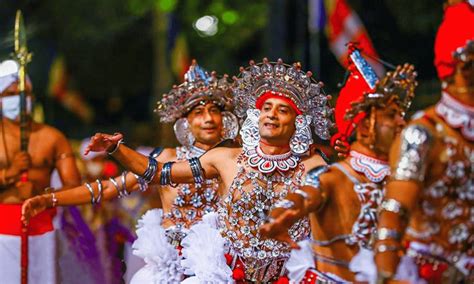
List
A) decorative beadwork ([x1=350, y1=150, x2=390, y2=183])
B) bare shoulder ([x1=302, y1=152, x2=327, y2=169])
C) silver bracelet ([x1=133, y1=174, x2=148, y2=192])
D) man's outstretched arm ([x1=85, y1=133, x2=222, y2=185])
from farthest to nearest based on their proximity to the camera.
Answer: silver bracelet ([x1=133, y1=174, x2=148, y2=192]), man's outstretched arm ([x1=85, y1=133, x2=222, y2=185]), bare shoulder ([x1=302, y1=152, x2=327, y2=169]), decorative beadwork ([x1=350, y1=150, x2=390, y2=183])

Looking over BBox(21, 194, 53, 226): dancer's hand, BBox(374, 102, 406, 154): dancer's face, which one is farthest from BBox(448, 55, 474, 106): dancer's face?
BBox(21, 194, 53, 226): dancer's hand

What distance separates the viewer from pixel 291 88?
8.48m

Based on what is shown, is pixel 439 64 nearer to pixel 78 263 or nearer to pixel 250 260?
pixel 250 260

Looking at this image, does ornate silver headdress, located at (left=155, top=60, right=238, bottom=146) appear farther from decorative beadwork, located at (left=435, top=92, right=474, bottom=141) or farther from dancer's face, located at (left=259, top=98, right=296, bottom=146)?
decorative beadwork, located at (left=435, top=92, right=474, bottom=141)

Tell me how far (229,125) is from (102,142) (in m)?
1.60

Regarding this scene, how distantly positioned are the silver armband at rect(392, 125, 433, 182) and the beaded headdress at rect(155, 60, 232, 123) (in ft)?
11.7

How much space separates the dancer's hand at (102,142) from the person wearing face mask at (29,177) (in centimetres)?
189

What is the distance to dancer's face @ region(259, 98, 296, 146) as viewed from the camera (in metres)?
8.38

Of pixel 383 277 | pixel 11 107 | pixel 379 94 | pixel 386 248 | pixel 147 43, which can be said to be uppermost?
pixel 147 43

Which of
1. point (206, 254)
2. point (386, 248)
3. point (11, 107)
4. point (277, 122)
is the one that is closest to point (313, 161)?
point (277, 122)

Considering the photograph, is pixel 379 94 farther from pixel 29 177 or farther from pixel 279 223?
pixel 29 177

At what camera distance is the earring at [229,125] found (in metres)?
9.83

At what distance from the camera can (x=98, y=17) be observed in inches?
984

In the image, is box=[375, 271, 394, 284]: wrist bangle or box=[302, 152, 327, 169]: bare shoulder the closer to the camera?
box=[375, 271, 394, 284]: wrist bangle
